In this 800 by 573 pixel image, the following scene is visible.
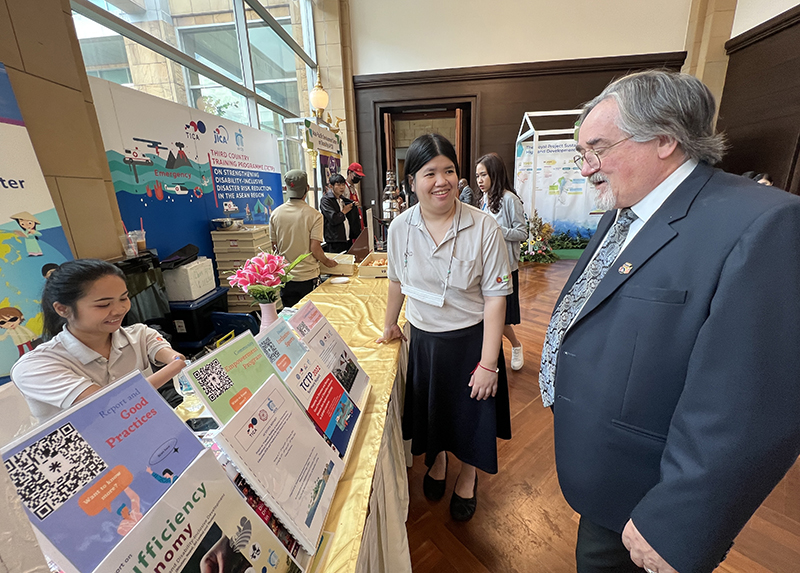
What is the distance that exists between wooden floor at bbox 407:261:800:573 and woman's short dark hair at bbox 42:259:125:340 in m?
1.52

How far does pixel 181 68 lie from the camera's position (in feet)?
10.0

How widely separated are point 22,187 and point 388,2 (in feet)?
20.1

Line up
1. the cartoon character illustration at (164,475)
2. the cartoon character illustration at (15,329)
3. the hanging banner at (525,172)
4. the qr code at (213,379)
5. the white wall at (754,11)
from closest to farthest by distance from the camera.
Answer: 1. the cartoon character illustration at (164,475)
2. the qr code at (213,379)
3. the cartoon character illustration at (15,329)
4. the white wall at (754,11)
5. the hanging banner at (525,172)

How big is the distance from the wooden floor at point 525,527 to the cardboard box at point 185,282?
1930 millimetres

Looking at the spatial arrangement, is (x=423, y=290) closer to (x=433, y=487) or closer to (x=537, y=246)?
(x=433, y=487)

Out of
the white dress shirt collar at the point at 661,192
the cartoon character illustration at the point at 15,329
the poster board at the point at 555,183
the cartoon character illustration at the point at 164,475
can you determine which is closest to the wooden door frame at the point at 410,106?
the poster board at the point at 555,183

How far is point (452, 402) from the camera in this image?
1400 mm

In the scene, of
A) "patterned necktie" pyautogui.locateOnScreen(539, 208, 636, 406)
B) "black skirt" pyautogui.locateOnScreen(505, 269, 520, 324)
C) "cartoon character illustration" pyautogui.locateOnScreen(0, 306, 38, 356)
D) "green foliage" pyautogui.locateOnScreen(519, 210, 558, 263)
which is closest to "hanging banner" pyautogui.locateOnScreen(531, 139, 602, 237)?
"green foliage" pyautogui.locateOnScreen(519, 210, 558, 263)

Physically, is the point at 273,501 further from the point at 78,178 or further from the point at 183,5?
the point at 183,5

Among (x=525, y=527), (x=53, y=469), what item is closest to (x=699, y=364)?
→ (x=53, y=469)

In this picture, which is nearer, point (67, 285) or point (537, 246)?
point (67, 285)

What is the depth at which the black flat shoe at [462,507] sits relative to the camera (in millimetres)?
1493

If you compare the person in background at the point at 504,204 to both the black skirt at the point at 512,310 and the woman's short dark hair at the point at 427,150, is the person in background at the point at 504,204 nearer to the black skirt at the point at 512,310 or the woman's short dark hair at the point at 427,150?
the black skirt at the point at 512,310

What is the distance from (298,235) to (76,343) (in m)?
1.71
